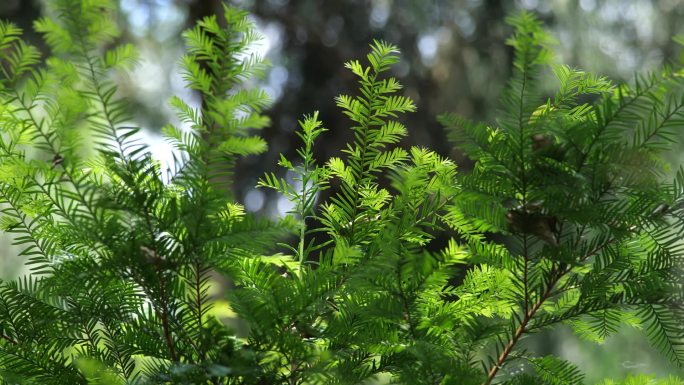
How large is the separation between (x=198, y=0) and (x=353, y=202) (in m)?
3.58

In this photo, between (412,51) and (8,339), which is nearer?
(8,339)

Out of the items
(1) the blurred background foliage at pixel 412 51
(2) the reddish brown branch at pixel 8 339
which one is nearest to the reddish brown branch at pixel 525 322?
(2) the reddish brown branch at pixel 8 339

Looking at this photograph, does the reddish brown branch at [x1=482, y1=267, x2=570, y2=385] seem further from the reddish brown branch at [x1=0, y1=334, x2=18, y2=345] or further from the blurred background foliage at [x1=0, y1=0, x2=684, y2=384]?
the blurred background foliage at [x1=0, y1=0, x2=684, y2=384]

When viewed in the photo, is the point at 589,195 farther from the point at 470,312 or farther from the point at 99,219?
the point at 99,219

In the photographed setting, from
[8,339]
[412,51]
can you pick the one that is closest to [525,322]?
[8,339]

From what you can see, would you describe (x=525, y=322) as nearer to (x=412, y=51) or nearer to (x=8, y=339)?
(x=8, y=339)

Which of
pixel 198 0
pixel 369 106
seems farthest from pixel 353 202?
pixel 198 0

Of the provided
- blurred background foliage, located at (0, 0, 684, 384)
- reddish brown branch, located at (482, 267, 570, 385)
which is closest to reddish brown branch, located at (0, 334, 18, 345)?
reddish brown branch, located at (482, 267, 570, 385)

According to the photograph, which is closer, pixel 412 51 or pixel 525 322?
pixel 525 322

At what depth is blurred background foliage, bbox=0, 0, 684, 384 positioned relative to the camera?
4.20m

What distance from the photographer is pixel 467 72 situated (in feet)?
14.5

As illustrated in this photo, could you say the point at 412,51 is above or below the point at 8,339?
above

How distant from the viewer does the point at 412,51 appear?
4391mm

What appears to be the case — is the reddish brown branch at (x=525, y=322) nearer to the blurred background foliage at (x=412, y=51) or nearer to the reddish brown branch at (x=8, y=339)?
the reddish brown branch at (x=8, y=339)
